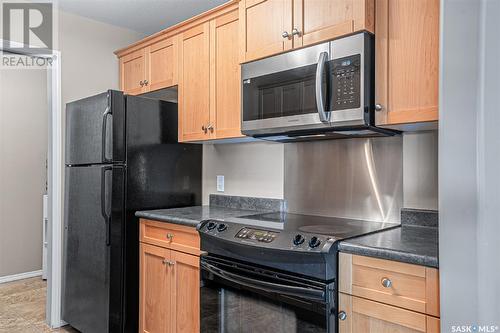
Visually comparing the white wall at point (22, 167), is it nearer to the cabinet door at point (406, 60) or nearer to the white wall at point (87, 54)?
the white wall at point (87, 54)

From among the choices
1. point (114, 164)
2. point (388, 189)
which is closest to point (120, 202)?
point (114, 164)

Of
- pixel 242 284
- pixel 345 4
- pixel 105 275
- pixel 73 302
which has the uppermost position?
pixel 345 4

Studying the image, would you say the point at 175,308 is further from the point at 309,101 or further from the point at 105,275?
the point at 309,101

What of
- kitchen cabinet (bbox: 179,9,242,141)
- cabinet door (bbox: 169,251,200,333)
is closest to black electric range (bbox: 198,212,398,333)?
cabinet door (bbox: 169,251,200,333)

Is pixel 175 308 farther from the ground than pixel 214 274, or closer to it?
closer to it

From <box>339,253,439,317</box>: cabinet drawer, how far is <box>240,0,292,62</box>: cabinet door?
116cm

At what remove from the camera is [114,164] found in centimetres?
247

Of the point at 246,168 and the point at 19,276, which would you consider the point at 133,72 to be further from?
the point at 19,276

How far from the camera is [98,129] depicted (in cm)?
255

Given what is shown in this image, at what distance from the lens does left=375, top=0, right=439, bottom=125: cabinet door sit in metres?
1.57

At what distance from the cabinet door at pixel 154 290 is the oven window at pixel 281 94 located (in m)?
1.06

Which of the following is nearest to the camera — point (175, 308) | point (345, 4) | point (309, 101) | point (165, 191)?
point (345, 4)

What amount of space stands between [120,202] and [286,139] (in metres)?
1.17

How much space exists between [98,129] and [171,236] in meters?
0.90
